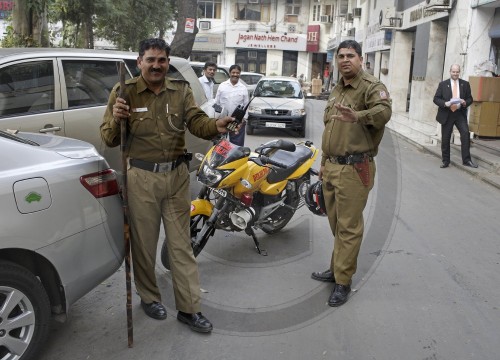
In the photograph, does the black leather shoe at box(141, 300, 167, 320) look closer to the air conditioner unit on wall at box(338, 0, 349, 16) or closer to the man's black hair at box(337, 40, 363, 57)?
the man's black hair at box(337, 40, 363, 57)

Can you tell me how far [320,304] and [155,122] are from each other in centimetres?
190

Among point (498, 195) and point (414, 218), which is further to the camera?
point (498, 195)

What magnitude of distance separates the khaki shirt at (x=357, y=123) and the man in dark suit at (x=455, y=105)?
646cm

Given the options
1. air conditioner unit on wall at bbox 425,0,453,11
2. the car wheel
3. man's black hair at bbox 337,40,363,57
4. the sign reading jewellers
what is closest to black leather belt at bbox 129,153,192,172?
the car wheel

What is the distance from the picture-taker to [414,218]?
661 centimetres

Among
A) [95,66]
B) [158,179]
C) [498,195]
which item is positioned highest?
[95,66]

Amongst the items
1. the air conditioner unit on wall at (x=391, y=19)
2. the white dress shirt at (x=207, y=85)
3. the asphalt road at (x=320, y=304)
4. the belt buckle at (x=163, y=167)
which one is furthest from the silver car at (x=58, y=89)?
the air conditioner unit on wall at (x=391, y=19)

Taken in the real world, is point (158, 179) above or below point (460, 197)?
above

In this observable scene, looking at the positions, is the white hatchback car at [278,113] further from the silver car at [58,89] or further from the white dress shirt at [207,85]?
the silver car at [58,89]

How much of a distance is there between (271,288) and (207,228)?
743 millimetres

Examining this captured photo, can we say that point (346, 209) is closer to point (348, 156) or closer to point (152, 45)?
point (348, 156)

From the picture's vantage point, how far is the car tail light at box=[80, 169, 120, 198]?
10.4 ft

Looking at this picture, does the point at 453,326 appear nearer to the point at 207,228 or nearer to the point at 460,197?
the point at 207,228

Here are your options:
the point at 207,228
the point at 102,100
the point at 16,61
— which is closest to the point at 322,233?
the point at 207,228
